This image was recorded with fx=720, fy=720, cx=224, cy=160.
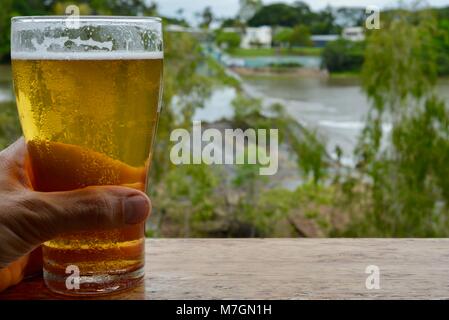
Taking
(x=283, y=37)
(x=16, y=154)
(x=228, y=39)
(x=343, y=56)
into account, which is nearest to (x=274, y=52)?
(x=283, y=37)

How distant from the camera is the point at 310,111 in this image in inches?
127

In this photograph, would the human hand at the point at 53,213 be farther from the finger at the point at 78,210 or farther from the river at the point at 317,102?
the river at the point at 317,102

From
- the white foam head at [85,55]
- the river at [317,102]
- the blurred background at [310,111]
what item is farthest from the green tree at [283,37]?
the white foam head at [85,55]

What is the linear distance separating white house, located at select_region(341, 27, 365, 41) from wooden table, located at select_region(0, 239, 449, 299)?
256cm

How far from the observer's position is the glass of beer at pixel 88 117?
2.08 ft

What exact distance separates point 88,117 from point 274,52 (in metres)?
2.61

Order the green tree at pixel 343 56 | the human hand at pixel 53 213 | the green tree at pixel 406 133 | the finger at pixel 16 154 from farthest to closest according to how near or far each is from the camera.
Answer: the green tree at pixel 343 56
the green tree at pixel 406 133
the finger at pixel 16 154
the human hand at pixel 53 213

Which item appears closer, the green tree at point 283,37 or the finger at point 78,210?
the finger at point 78,210

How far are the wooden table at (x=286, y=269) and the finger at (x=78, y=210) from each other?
0.24ft

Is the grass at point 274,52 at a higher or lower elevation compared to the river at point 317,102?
higher

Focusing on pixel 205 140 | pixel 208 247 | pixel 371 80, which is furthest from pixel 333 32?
pixel 208 247

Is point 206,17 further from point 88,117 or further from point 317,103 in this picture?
point 88,117

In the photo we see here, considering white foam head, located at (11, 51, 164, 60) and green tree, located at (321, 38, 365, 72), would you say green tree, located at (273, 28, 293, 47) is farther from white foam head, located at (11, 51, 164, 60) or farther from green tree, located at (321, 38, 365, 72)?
white foam head, located at (11, 51, 164, 60)

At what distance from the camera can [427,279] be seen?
0.66 meters
